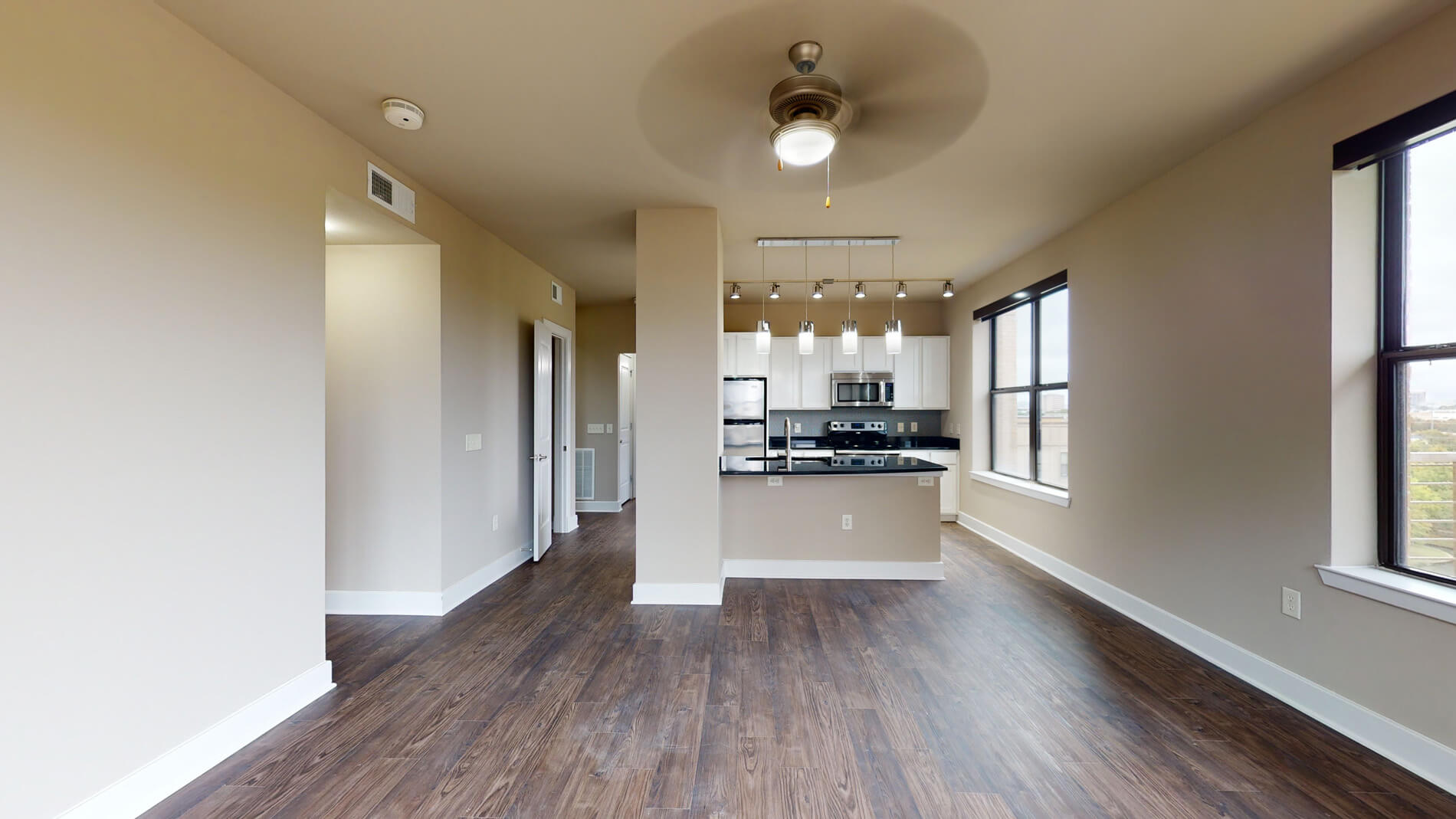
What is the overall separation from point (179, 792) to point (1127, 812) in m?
3.12

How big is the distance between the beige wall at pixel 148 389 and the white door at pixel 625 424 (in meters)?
4.60

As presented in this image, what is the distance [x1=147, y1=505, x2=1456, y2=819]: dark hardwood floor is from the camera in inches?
73.8

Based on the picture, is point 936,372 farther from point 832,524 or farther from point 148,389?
point 148,389

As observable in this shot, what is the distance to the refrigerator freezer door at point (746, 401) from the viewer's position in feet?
21.7

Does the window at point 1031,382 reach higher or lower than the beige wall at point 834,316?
lower

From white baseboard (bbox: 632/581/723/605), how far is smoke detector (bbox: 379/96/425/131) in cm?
288

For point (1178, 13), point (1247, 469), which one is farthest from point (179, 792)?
point (1247, 469)

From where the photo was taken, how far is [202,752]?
2035mm

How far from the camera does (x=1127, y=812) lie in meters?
1.81

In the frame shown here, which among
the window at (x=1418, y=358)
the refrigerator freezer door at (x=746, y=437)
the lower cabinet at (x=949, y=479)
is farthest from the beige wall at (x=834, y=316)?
the window at (x=1418, y=358)

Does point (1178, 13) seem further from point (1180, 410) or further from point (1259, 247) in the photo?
point (1180, 410)

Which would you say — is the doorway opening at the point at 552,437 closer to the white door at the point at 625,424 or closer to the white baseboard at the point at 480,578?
the white baseboard at the point at 480,578

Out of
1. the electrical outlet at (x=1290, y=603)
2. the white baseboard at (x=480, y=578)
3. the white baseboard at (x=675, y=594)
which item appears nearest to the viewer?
the electrical outlet at (x=1290, y=603)

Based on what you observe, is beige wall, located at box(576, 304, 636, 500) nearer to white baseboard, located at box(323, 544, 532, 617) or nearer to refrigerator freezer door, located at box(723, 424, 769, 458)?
refrigerator freezer door, located at box(723, 424, 769, 458)
